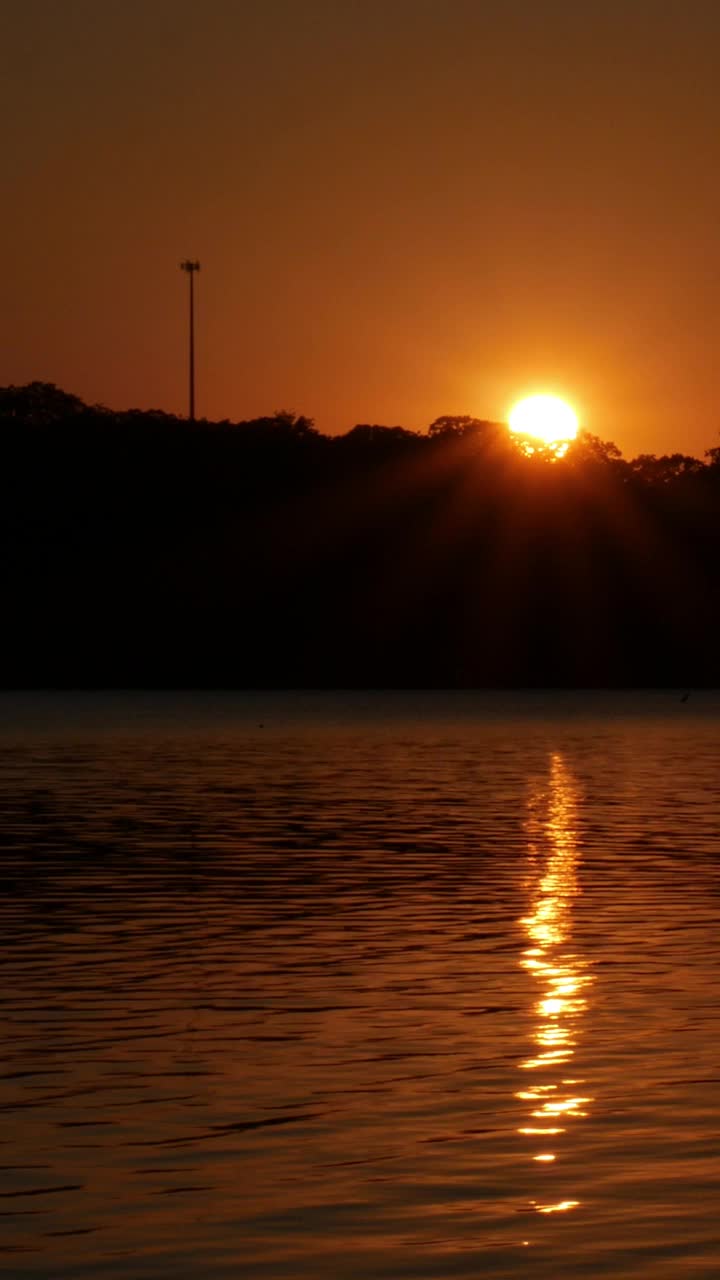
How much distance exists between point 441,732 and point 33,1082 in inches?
3508

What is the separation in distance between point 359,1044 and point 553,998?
3478 mm

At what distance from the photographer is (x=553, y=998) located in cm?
2527

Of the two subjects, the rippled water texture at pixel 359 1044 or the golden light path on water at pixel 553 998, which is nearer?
the rippled water texture at pixel 359 1044

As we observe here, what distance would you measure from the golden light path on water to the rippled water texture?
0.17ft

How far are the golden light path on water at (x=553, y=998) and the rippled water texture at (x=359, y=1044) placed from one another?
51 mm

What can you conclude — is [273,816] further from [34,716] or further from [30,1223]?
[34,716]

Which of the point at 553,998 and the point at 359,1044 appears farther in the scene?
the point at 553,998

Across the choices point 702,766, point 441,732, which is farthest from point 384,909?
point 441,732

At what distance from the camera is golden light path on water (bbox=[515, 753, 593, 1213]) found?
60.6 ft

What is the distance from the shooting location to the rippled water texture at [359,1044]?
15.2 m

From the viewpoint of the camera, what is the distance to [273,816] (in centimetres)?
5331

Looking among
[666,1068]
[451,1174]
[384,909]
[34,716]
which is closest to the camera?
[451,1174]

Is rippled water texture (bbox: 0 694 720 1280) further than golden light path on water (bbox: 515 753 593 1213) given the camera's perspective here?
No

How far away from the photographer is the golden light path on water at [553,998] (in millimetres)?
18469
